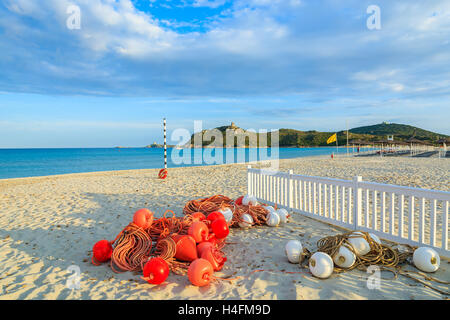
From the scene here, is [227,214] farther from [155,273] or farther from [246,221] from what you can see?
[155,273]

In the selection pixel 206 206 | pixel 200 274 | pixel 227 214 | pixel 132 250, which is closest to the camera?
pixel 200 274

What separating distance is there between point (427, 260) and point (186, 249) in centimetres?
307

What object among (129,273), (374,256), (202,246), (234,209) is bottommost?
(129,273)

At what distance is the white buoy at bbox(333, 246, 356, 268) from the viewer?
3.36 metres

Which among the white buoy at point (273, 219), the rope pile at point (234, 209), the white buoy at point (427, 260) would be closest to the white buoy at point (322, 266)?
the white buoy at point (427, 260)

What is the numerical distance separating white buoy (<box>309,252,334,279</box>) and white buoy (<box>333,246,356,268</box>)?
253 mm

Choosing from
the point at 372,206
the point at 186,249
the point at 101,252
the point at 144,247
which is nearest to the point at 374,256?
the point at 372,206

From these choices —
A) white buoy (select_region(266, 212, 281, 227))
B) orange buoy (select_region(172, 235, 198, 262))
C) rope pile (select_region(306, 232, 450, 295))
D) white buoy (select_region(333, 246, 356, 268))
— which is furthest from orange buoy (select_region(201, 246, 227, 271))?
white buoy (select_region(266, 212, 281, 227))

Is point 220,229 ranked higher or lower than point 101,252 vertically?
higher

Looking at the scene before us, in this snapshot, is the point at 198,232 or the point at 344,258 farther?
the point at 198,232

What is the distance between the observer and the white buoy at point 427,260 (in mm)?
3221

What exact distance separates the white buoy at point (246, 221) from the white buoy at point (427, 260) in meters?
2.69

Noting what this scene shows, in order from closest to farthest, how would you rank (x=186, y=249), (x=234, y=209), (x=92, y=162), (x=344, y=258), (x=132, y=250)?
(x=344, y=258) → (x=186, y=249) → (x=132, y=250) → (x=234, y=209) → (x=92, y=162)

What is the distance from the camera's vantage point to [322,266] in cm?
315
